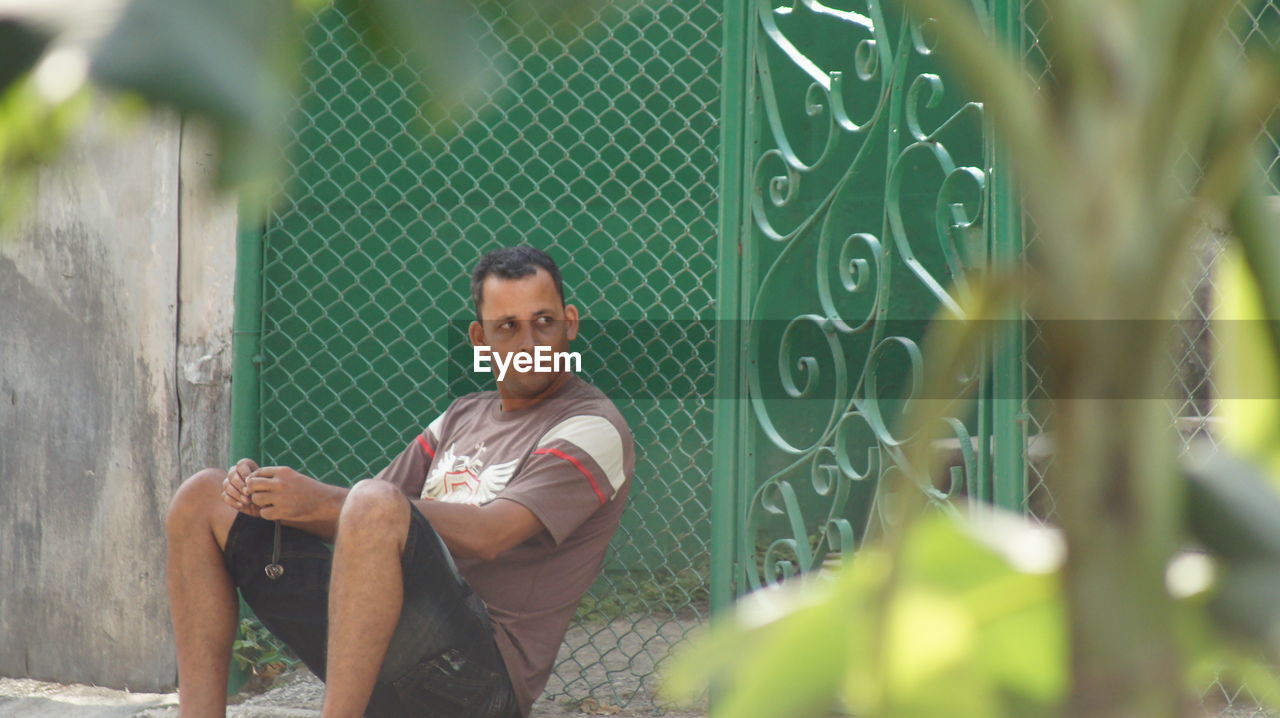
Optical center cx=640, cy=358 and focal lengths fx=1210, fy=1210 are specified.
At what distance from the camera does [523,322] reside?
260 cm

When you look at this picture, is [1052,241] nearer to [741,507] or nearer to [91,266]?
[741,507]

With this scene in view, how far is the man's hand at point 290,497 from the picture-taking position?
221 centimetres

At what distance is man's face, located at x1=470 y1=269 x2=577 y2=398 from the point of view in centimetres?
258

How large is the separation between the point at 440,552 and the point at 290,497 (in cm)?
30

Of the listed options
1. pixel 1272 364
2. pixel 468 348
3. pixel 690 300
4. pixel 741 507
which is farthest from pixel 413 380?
pixel 1272 364

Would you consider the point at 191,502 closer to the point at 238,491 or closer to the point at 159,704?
the point at 238,491

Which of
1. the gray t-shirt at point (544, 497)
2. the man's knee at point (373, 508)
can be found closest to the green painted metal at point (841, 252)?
the gray t-shirt at point (544, 497)

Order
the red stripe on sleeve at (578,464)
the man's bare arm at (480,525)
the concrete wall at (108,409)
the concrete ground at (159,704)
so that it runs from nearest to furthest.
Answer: the man's bare arm at (480,525) < the red stripe on sleeve at (578,464) < the concrete ground at (159,704) < the concrete wall at (108,409)

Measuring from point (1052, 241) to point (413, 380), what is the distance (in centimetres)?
347

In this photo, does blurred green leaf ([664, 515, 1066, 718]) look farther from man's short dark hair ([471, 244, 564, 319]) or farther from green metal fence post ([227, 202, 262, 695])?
green metal fence post ([227, 202, 262, 695])

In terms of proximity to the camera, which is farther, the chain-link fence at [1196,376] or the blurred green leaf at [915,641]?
the chain-link fence at [1196,376]

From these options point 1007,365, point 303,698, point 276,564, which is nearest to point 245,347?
point 303,698

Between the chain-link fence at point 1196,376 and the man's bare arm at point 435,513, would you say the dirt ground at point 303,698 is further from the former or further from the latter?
the chain-link fence at point 1196,376

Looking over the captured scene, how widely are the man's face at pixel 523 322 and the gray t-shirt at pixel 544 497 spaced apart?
0.06 metres
